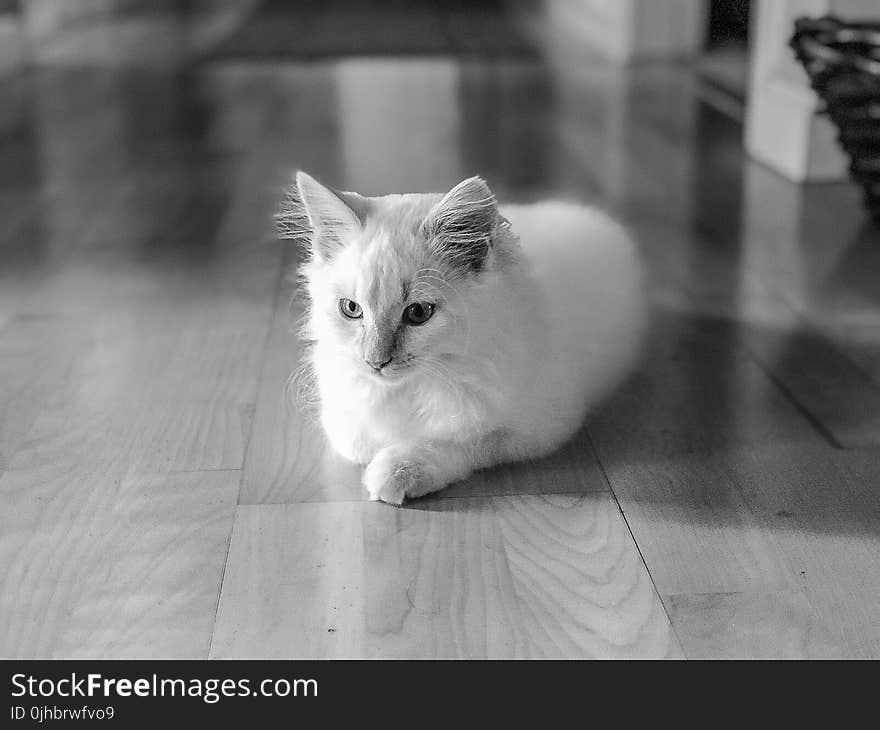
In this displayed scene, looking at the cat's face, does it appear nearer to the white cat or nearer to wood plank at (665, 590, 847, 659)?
the white cat

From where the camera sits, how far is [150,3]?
804 cm

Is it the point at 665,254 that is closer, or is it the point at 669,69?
the point at 665,254

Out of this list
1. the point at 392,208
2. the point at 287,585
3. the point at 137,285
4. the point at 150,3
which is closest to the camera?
the point at 287,585

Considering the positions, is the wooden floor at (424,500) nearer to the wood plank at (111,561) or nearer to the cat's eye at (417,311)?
the wood plank at (111,561)

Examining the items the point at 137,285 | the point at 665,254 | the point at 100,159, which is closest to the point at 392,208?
the point at 137,285

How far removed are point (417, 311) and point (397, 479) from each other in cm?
21

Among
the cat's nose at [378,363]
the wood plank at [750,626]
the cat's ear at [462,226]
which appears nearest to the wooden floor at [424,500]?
the wood plank at [750,626]

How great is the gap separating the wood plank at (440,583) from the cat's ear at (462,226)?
0.30 metres

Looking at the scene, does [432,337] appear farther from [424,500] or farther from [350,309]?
[424,500]

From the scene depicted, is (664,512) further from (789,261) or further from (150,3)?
(150,3)

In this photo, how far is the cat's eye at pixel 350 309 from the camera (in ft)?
4.08

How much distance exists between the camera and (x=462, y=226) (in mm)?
1225

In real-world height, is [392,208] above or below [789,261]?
above
